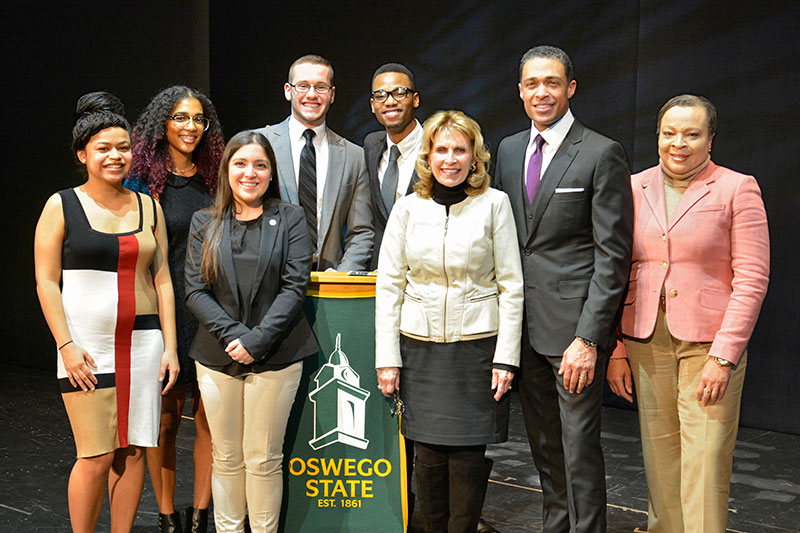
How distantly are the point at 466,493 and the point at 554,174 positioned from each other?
1.10 meters

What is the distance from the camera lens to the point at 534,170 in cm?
297

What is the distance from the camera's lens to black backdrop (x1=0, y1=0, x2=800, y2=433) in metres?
5.07

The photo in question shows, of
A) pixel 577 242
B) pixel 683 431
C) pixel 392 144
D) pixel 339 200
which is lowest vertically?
pixel 683 431

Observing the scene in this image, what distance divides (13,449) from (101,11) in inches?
140

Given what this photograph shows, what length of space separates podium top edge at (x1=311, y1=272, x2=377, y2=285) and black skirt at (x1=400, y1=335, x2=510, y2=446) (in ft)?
1.14

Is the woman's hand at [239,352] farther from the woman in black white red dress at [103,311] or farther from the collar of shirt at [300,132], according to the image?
the collar of shirt at [300,132]

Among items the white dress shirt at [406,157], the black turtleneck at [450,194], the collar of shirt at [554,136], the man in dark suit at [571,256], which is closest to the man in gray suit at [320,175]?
the white dress shirt at [406,157]

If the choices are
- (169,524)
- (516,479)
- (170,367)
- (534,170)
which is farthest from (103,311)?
(516,479)

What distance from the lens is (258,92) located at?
668cm

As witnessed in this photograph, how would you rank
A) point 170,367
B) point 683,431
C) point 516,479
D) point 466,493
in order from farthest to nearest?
point 516,479, point 170,367, point 466,493, point 683,431

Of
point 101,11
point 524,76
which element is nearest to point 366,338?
point 524,76

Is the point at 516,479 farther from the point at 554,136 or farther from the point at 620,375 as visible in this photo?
the point at 554,136

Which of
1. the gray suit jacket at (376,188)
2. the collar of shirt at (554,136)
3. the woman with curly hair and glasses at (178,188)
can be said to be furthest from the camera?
the gray suit jacket at (376,188)

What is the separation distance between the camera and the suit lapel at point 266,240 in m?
2.98
